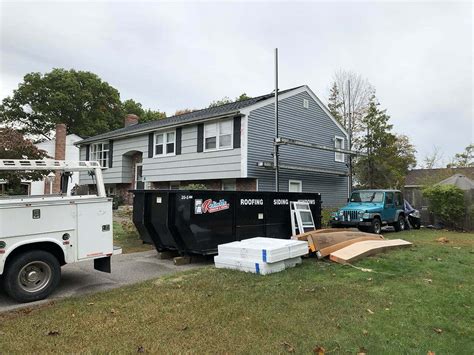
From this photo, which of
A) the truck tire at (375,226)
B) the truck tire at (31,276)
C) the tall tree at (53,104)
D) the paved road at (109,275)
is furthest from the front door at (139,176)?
the tall tree at (53,104)

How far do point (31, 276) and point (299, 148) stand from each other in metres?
14.9

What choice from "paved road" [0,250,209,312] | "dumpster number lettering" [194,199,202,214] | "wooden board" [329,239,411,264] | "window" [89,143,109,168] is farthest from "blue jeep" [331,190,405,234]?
"window" [89,143,109,168]

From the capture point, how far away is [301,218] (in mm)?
11367

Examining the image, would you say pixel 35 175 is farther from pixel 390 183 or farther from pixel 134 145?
pixel 390 183

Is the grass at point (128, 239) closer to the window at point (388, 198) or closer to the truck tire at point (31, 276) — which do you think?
the truck tire at point (31, 276)

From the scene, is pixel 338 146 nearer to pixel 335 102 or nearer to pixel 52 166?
pixel 335 102

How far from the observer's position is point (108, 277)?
7500 mm

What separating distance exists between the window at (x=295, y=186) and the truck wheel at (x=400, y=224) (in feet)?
15.5

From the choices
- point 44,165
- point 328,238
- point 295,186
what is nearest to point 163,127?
point 295,186

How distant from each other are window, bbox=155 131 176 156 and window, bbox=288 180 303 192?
20.4ft

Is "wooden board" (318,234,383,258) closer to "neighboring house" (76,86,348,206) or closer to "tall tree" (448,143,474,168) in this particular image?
"neighboring house" (76,86,348,206)

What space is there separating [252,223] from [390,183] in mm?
19509

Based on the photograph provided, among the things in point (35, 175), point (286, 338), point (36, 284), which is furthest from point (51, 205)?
point (35, 175)

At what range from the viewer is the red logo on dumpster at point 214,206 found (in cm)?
887
